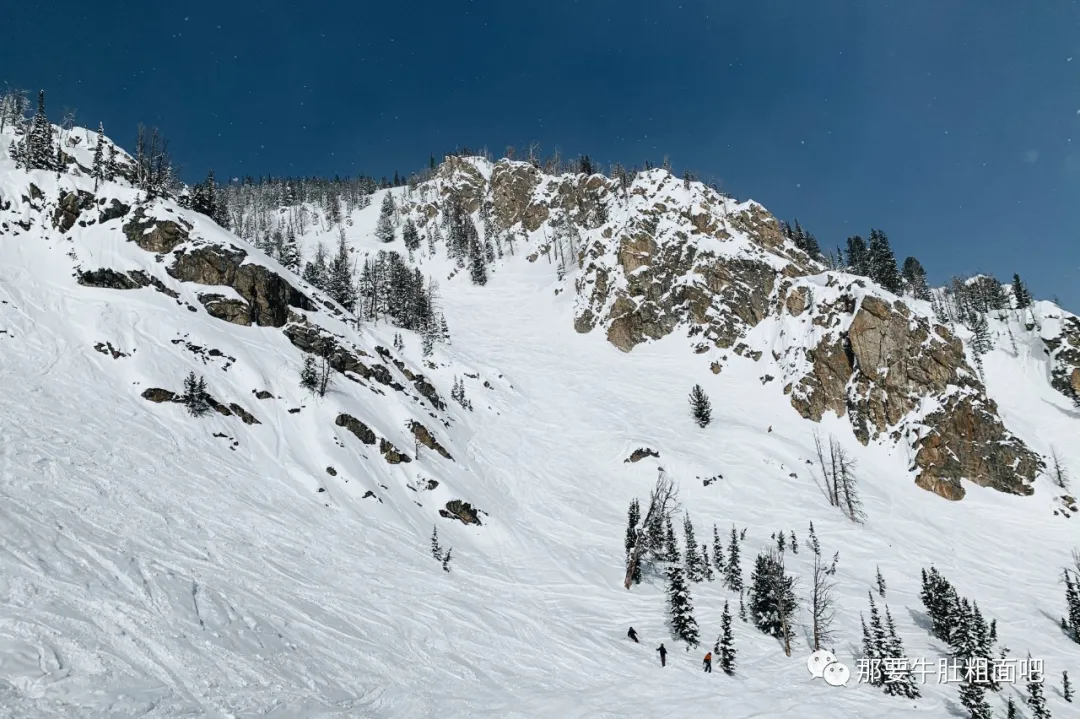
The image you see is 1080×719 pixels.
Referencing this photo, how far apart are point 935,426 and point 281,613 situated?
65966mm

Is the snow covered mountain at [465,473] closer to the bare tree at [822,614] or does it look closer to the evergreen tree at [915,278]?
the bare tree at [822,614]

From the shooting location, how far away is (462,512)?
3616 centimetres

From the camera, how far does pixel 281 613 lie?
1781 cm

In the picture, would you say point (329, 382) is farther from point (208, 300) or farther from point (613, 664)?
point (613, 664)

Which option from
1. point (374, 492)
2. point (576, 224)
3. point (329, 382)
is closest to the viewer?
point (374, 492)

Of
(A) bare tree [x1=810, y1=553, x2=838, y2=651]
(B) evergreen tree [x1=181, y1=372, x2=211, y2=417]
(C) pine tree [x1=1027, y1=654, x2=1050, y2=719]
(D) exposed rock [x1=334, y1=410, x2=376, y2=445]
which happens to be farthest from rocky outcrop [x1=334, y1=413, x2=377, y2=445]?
(C) pine tree [x1=1027, y1=654, x2=1050, y2=719]

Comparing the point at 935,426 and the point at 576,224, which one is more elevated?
the point at 576,224

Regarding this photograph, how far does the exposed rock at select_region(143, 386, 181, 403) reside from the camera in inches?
1226

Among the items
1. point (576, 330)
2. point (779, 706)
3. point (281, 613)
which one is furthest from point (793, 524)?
point (576, 330)

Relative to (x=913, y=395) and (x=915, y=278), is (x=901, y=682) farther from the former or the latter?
(x=915, y=278)

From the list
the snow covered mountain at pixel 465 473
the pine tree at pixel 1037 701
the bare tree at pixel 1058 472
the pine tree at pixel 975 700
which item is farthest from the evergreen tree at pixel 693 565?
the bare tree at pixel 1058 472

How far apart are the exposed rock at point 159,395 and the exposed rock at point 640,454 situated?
120 feet

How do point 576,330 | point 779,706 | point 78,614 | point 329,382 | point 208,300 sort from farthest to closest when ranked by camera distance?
1. point 576,330
2. point 208,300
3. point 329,382
4. point 779,706
5. point 78,614

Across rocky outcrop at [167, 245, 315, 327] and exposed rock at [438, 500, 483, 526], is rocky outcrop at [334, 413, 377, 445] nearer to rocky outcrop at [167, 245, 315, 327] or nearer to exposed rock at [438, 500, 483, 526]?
exposed rock at [438, 500, 483, 526]
